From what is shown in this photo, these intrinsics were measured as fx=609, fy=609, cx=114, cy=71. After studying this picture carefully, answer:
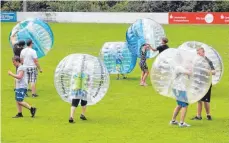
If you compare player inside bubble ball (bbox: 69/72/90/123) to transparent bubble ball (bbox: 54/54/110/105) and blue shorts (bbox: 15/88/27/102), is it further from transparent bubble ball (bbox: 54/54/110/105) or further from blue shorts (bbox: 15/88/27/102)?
blue shorts (bbox: 15/88/27/102)

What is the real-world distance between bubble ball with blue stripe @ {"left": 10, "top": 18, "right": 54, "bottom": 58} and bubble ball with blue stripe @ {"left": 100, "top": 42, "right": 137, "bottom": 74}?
1.99 meters

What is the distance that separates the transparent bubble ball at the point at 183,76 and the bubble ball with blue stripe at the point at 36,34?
743 centimetres

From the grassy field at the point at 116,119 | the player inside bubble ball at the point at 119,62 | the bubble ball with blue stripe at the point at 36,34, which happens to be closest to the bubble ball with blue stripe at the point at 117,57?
the player inside bubble ball at the point at 119,62

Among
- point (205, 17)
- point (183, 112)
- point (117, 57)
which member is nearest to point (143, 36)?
point (117, 57)

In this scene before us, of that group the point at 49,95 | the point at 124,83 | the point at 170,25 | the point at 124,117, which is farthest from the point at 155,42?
the point at 170,25

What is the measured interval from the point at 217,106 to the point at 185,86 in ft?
12.2

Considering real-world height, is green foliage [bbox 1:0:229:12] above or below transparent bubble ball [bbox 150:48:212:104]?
above

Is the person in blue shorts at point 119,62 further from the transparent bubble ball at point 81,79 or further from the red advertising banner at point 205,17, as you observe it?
the red advertising banner at point 205,17

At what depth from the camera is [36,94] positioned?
1834 cm

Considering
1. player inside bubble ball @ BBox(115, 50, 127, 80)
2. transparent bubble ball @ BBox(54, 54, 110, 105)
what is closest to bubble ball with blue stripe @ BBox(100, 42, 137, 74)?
player inside bubble ball @ BBox(115, 50, 127, 80)

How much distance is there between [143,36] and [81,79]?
281 inches

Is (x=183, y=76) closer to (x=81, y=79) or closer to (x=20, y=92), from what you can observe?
(x=81, y=79)

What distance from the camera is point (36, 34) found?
2008 centimetres

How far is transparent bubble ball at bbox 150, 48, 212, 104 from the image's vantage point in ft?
43.1
